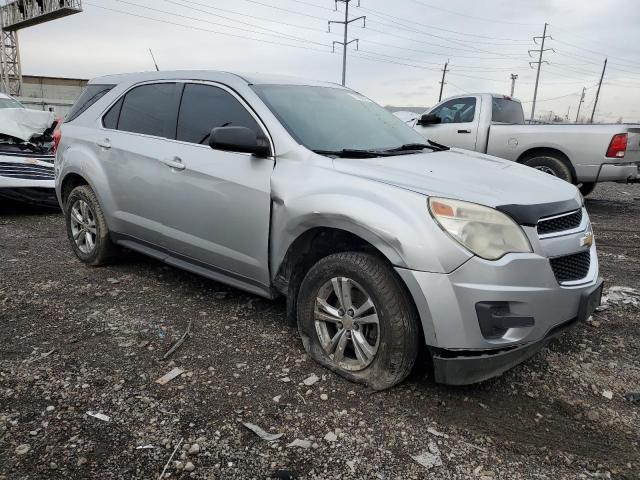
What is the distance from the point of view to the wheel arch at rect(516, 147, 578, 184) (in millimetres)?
7961

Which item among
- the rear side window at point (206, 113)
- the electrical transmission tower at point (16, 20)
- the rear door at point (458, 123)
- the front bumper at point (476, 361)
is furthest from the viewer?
the electrical transmission tower at point (16, 20)

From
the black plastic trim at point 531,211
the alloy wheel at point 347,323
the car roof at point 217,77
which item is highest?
the car roof at point 217,77

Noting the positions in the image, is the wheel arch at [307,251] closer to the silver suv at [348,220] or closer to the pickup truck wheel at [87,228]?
the silver suv at [348,220]

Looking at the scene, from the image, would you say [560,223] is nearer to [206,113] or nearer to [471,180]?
[471,180]

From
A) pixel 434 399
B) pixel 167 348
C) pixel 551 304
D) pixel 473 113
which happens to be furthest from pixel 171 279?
pixel 473 113

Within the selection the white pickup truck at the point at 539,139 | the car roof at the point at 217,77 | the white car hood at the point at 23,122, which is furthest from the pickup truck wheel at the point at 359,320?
the white car hood at the point at 23,122

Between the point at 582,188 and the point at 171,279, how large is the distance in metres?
7.57

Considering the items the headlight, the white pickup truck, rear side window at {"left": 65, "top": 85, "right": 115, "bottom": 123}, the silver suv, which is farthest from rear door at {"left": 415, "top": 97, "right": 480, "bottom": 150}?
the headlight

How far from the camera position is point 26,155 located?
7.39 metres

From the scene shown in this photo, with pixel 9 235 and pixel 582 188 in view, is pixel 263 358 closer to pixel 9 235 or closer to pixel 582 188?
pixel 9 235

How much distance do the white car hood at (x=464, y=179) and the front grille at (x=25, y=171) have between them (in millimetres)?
5739

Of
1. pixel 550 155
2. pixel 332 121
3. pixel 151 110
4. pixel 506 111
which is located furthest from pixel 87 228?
pixel 506 111

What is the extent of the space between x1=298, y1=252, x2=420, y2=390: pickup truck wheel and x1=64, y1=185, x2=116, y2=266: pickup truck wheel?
2.41 metres

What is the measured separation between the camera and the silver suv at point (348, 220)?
2.45m
